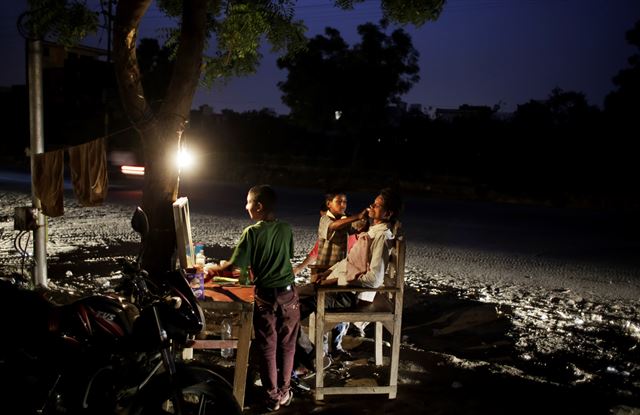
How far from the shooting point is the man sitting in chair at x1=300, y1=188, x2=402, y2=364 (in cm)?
485

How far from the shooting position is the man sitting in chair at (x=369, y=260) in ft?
15.9

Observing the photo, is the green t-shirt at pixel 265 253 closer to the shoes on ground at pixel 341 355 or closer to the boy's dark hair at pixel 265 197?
the boy's dark hair at pixel 265 197

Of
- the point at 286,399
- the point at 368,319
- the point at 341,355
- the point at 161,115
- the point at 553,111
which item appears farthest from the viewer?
the point at 553,111

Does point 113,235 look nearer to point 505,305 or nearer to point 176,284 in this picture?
point 505,305

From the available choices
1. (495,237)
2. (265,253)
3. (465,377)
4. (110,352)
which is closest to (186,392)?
(110,352)

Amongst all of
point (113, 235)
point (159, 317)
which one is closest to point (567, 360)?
point (159, 317)

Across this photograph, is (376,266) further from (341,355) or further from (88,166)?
(88,166)

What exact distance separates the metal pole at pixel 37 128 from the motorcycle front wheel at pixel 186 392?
14.0 ft

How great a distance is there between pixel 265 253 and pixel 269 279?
0.20 metres

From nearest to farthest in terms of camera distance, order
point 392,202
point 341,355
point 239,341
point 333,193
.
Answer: point 239,341
point 392,202
point 341,355
point 333,193

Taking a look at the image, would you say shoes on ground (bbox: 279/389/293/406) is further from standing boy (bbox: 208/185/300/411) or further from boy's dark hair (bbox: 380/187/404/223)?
boy's dark hair (bbox: 380/187/404/223)

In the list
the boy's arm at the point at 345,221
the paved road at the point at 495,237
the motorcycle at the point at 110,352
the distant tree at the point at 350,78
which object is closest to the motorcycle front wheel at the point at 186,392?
the motorcycle at the point at 110,352

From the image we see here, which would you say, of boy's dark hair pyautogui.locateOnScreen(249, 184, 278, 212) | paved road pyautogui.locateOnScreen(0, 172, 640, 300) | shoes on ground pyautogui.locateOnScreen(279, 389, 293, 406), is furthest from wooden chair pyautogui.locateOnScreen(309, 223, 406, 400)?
paved road pyautogui.locateOnScreen(0, 172, 640, 300)

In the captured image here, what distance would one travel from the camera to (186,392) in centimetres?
329
